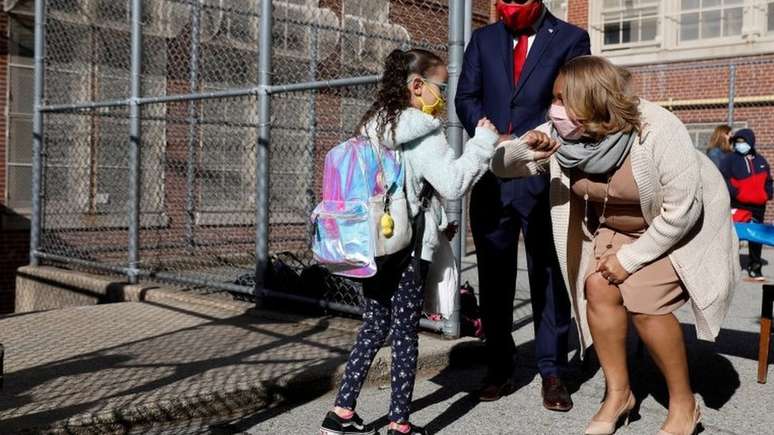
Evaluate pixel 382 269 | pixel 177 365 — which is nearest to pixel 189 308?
pixel 177 365

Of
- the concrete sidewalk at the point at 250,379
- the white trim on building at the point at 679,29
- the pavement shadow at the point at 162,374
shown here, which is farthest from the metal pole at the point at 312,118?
the white trim on building at the point at 679,29

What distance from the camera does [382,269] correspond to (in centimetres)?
361

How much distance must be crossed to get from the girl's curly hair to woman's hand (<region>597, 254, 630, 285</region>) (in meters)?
1.12

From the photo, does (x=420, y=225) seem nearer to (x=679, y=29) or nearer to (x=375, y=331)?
(x=375, y=331)

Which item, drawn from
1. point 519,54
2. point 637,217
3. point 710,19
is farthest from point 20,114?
point 710,19

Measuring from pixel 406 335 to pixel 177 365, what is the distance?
1759 mm

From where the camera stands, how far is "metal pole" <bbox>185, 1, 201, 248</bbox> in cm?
1021

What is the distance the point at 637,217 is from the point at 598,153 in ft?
1.30

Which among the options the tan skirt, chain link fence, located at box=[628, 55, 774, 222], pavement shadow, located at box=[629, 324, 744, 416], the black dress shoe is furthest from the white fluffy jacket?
chain link fence, located at box=[628, 55, 774, 222]

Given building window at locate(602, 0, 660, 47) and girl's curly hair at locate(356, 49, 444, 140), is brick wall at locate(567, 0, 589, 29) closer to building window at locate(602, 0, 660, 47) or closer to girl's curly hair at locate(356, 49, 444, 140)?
building window at locate(602, 0, 660, 47)

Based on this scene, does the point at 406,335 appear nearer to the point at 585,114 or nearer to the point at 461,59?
the point at 585,114

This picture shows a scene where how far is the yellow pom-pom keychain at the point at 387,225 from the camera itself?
3422 millimetres

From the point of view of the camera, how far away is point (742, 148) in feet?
32.9

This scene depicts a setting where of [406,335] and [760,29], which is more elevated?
[760,29]
